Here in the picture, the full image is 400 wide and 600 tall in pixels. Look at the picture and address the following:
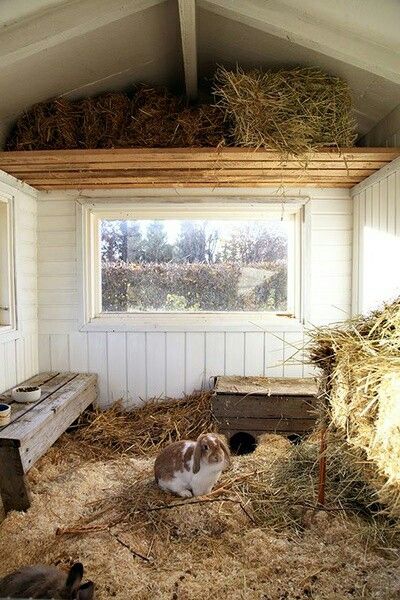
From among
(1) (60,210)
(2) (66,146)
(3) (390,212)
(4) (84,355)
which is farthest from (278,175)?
(4) (84,355)

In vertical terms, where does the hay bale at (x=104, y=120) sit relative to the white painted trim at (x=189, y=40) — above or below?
below

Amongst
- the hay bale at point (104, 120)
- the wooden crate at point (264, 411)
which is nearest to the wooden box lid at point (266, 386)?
the wooden crate at point (264, 411)

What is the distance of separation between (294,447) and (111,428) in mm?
1770

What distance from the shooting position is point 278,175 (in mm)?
3932

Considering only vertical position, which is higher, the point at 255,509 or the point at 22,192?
the point at 22,192

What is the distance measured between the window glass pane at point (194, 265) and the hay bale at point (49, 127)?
134 cm

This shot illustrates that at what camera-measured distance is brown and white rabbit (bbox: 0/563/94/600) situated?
1.54 meters

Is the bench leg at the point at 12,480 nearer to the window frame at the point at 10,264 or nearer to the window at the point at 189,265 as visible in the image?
the window frame at the point at 10,264

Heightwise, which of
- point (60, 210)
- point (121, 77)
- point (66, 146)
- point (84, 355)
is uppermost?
point (121, 77)

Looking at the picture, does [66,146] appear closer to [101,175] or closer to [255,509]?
[101,175]

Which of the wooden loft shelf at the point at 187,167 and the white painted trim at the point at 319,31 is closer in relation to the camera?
the white painted trim at the point at 319,31

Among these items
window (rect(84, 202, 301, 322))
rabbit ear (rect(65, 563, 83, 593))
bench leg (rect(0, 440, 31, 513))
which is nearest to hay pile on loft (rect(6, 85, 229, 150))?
window (rect(84, 202, 301, 322))

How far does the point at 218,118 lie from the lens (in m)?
3.37

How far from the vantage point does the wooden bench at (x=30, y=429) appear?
8.96 feet
